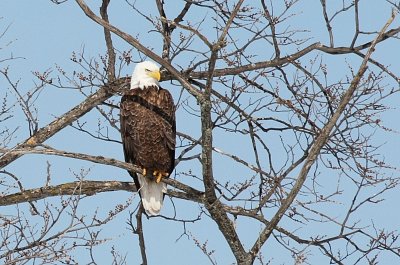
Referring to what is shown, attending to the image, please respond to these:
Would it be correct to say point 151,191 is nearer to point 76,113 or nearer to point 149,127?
point 149,127

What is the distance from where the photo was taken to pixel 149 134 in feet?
24.9

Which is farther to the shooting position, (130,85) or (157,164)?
(130,85)

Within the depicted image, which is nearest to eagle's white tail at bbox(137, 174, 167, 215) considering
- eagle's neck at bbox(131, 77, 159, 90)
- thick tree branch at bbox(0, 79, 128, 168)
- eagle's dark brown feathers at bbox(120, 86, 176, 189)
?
eagle's dark brown feathers at bbox(120, 86, 176, 189)

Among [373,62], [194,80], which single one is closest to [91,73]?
[194,80]

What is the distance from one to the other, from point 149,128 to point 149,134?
0.05 meters

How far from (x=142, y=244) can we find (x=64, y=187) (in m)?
0.95

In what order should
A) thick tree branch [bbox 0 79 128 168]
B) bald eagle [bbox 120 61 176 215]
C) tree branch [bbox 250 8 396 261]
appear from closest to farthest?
tree branch [bbox 250 8 396 261], bald eagle [bbox 120 61 176 215], thick tree branch [bbox 0 79 128 168]

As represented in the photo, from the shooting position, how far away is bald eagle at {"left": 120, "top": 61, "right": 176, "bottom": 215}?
754 cm

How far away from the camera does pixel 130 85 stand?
318 inches

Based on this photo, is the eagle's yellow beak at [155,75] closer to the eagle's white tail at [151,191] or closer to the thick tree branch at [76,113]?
the thick tree branch at [76,113]

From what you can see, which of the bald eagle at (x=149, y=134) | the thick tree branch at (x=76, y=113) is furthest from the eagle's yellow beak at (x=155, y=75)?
the thick tree branch at (x=76, y=113)

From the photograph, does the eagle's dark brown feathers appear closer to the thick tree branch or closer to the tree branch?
the thick tree branch

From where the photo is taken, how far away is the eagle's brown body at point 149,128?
754 centimetres

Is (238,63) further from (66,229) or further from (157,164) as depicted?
(66,229)
